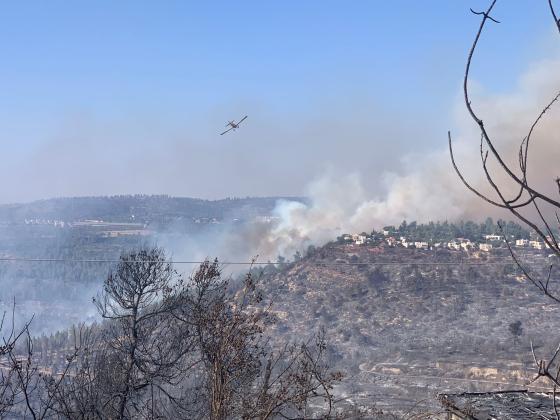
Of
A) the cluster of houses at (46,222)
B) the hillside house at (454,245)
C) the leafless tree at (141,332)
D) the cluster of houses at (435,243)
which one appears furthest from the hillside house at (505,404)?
the cluster of houses at (46,222)

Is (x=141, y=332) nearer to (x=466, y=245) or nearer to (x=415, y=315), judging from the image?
(x=415, y=315)

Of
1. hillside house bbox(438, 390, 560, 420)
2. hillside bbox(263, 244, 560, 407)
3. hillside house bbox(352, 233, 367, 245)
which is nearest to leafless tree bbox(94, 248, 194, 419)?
hillside house bbox(438, 390, 560, 420)

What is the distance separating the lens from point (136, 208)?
350 ft

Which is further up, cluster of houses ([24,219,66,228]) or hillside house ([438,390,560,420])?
cluster of houses ([24,219,66,228])

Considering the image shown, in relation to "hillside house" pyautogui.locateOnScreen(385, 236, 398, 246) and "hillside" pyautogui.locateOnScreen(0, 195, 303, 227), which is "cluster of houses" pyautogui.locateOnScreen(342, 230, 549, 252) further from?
"hillside" pyautogui.locateOnScreen(0, 195, 303, 227)

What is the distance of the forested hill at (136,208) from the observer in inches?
3979

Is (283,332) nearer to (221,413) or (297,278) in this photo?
(297,278)

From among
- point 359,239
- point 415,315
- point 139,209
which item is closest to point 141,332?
point 415,315

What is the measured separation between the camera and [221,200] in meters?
118

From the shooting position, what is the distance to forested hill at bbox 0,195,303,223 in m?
101

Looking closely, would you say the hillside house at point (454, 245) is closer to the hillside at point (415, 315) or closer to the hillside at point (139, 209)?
the hillside at point (415, 315)

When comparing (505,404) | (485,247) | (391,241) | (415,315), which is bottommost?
(415,315)

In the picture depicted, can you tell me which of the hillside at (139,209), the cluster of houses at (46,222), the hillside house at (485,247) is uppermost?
the hillside at (139,209)

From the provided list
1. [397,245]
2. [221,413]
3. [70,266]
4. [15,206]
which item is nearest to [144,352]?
[221,413]
